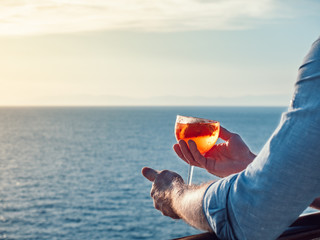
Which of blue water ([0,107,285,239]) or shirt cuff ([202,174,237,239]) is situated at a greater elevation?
shirt cuff ([202,174,237,239])

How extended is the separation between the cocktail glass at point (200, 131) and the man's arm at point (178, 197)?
0.27m

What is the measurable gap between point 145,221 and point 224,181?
118ft

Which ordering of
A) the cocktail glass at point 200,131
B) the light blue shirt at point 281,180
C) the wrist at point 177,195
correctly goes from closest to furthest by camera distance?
the light blue shirt at point 281,180 < the wrist at point 177,195 < the cocktail glass at point 200,131

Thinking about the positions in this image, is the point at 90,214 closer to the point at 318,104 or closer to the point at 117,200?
the point at 117,200

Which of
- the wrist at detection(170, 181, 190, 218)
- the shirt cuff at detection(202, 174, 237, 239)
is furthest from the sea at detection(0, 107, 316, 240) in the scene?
the shirt cuff at detection(202, 174, 237, 239)

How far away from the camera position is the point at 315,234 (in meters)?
1.69

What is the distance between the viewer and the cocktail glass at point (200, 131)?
6.69 ft

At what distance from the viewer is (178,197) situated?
157 cm

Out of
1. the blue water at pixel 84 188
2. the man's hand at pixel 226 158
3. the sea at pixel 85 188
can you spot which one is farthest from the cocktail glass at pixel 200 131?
Answer: the blue water at pixel 84 188

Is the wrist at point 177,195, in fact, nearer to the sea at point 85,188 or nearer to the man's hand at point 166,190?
the man's hand at point 166,190

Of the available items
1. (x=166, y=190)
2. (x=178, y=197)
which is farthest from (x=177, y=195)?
(x=166, y=190)

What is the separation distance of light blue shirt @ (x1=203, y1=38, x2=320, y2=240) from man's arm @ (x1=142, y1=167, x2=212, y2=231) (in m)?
0.08

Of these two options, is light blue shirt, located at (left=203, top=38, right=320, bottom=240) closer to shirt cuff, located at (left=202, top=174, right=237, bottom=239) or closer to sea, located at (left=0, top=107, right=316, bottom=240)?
shirt cuff, located at (left=202, top=174, right=237, bottom=239)

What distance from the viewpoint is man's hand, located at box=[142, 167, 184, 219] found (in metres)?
1.63
